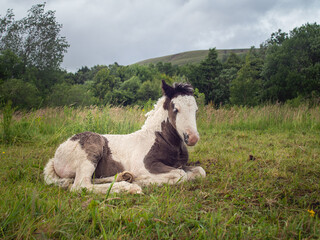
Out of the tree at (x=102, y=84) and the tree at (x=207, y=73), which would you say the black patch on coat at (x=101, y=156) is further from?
the tree at (x=102, y=84)

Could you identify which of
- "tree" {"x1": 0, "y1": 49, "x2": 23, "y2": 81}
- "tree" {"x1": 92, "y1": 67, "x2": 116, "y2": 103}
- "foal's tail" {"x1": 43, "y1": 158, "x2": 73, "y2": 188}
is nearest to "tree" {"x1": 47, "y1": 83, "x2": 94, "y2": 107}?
"tree" {"x1": 0, "y1": 49, "x2": 23, "y2": 81}

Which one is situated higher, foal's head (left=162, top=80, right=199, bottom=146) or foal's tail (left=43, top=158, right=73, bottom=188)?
foal's head (left=162, top=80, right=199, bottom=146)

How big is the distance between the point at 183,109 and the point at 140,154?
3.68 ft

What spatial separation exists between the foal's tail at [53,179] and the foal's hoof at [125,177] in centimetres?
83

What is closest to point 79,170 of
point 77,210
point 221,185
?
point 77,210

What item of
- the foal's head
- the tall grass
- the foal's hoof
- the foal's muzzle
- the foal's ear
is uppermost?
the foal's ear

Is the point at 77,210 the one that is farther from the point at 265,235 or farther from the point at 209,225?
the point at 265,235

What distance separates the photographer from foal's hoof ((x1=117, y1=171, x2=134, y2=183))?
11.9ft

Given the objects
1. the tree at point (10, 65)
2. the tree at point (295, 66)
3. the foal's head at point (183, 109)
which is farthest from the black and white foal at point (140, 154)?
the tree at point (10, 65)

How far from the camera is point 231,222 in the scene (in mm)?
2172

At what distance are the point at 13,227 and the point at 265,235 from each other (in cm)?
207

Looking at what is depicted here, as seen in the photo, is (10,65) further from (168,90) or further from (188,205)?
(188,205)

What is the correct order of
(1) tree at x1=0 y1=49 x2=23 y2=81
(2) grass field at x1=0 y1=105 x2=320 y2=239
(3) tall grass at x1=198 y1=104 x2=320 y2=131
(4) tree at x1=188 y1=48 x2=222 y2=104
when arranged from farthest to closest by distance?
(4) tree at x1=188 y1=48 x2=222 y2=104 → (1) tree at x1=0 y1=49 x2=23 y2=81 → (3) tall grass at x1=198 y1=104 x2=320 y2=131 → (2) grass field at x1=0 y1=105 x2=320 y2=239

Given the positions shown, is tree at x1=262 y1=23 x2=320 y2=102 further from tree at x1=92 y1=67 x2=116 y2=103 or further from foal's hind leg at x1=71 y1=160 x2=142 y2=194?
tree at x1=92 y1=67 x2=116 y2=103
